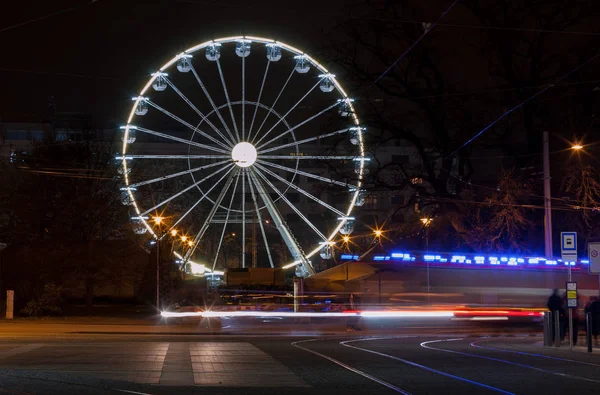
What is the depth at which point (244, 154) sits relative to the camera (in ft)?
133

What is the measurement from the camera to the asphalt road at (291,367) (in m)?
14.3

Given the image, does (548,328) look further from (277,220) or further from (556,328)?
(277,220)

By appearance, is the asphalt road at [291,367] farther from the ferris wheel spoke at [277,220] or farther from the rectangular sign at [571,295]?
the ferris wheel spoke at [277,220]

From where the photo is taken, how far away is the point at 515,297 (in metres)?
36.6

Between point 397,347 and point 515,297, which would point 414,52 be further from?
point 397,347

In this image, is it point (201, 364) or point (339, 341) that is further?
point (339, 341)

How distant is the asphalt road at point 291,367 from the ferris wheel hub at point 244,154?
15.5m

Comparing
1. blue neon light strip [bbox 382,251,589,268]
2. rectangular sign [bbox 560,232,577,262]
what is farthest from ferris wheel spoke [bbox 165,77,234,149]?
rectangular sign [bbox 560,232,577,262]

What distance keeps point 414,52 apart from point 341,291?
41.4ft

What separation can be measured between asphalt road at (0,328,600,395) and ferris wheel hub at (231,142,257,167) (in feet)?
51.0

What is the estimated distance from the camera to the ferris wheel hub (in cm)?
4050

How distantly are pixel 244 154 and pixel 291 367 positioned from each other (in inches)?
926

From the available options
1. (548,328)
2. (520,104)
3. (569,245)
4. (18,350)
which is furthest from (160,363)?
(520,104)

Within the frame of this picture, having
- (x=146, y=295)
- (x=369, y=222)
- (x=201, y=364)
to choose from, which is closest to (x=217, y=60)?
(x=146, y=295)
